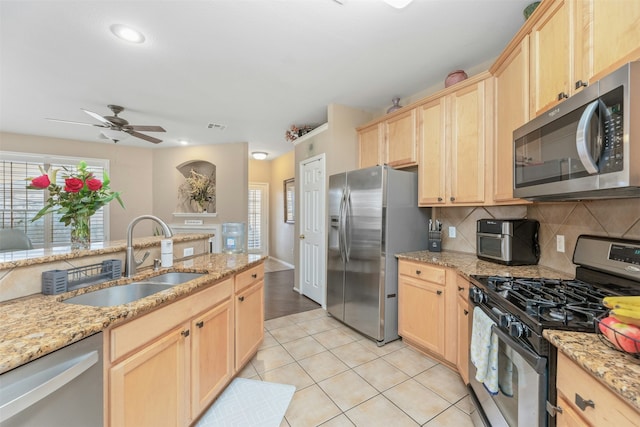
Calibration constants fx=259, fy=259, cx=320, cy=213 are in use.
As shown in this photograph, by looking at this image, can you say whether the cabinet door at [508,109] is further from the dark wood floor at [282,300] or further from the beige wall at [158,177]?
the beige wall at [158,177]

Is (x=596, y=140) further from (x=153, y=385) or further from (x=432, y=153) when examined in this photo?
(x=153, y=385)

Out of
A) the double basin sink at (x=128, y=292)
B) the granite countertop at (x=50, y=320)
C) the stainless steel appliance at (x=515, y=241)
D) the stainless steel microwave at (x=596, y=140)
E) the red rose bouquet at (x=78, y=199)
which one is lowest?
the double basin sink at (x=128, y=292)

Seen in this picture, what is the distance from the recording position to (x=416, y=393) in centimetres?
184

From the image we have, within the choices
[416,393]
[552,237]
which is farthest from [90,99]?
[552,237]

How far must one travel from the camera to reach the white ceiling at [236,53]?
181 cm

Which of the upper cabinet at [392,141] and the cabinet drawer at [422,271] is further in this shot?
the upper cabinet at [392,141]

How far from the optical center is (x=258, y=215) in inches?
276

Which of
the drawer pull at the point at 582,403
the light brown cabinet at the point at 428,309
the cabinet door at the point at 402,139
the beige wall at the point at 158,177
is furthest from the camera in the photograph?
the beige wall at the point at 158,177

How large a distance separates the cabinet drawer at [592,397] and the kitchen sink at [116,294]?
1.98m

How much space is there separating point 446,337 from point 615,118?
5.78 feet

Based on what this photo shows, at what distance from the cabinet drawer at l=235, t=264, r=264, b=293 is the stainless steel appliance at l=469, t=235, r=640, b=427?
1599mm

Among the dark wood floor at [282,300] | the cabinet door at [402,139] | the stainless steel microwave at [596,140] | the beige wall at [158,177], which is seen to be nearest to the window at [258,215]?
the beige wall at [158,177]

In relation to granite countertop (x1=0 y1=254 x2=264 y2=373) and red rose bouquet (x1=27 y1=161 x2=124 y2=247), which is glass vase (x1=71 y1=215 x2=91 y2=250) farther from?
granite countertop (x1=0 y1=254 x2=264 y2=373)

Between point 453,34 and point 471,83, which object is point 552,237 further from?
point 453,34
